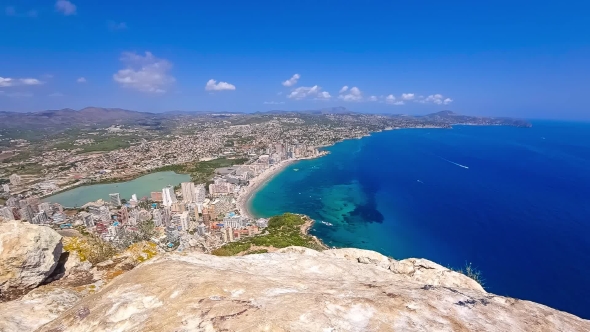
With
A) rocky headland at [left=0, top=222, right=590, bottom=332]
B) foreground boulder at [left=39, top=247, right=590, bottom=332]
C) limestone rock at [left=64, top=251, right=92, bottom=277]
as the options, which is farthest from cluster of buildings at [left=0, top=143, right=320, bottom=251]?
foreground boulder at [left=39, top=247, right=590, bottom=332]

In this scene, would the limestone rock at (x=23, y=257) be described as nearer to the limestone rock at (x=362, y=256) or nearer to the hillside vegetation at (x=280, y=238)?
the limestone rock at (x=362, y=256)

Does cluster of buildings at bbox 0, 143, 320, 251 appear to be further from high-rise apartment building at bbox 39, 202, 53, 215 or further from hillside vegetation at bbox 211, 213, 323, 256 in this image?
hillside vegetation at bbox 211, 213, 323, 256

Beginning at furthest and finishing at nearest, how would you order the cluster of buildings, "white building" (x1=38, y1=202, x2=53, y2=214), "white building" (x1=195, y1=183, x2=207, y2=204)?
"white building" (x1=195, y1=183, x2=207, y2=204)
"white building" (x1=38, y1=202, x2=53, y2=214)
the cluster of buildings

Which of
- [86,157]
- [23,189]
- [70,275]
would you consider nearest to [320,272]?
[70,275]

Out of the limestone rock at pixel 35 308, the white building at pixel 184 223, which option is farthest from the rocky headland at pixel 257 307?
the white building at pixel 184 223

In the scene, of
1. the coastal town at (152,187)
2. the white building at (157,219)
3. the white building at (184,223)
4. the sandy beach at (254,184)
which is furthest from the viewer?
the sandy beach at (254,184)
